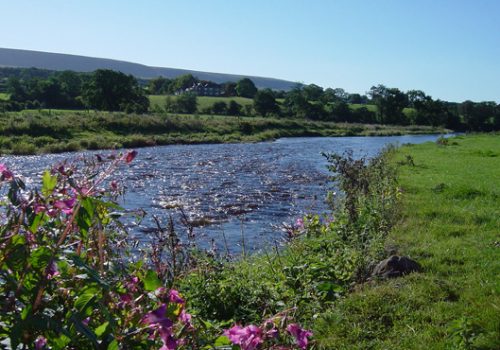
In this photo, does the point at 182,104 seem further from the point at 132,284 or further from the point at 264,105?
the point at 132,284

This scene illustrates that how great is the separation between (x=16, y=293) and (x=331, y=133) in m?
73.8

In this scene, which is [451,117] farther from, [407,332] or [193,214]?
[407,332]

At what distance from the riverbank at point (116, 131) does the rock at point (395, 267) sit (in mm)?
28123

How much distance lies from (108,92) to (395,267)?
84488 mm

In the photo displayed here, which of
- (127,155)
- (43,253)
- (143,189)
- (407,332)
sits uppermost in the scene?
(127,155)

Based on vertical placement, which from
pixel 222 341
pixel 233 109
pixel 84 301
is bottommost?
pixel 233 109

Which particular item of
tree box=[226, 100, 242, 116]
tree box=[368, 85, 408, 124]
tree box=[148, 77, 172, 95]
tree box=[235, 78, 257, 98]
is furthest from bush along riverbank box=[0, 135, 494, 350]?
tree box=[148, 77, 172, 95]

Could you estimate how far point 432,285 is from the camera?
6.89 meters

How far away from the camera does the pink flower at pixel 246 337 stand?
2492 millimetres

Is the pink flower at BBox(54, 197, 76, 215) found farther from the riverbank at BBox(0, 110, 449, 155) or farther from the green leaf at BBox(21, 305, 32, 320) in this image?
the riverbank at BBox(0, 110, 449, 155)

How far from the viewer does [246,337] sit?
99.0 inches

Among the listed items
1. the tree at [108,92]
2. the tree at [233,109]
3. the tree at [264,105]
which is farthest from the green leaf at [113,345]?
the tree at [264,105]

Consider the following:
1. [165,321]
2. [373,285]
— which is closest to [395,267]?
[373,285]

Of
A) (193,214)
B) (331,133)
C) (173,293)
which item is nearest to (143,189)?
(193,214)
